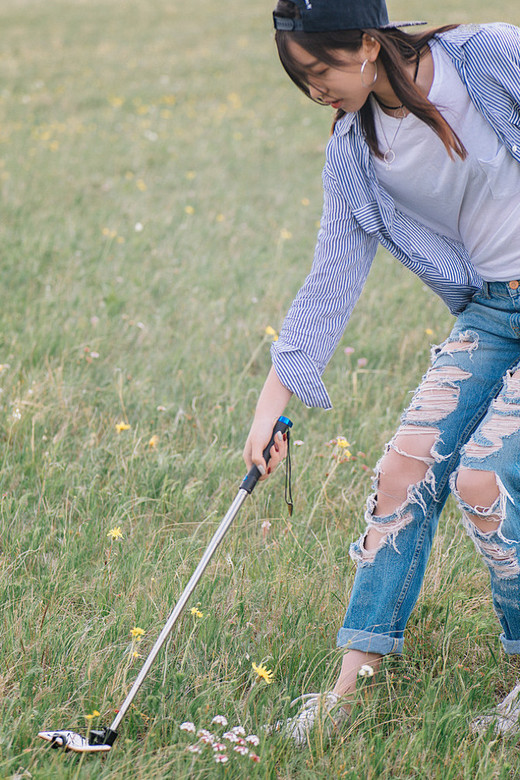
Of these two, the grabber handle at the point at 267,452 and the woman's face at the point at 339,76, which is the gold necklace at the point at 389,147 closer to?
the woman's face at the point at 339,76

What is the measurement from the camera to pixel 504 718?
7.39 ft

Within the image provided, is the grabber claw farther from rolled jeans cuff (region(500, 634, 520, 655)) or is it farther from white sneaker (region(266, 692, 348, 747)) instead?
rolled jeans cuff (region(500, 634, 520, 655))

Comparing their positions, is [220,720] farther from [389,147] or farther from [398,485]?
[389,147]

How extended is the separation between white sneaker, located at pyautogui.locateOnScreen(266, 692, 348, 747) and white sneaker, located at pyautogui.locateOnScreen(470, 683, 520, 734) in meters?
0.35

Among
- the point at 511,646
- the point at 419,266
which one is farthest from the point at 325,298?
the point at 511,646

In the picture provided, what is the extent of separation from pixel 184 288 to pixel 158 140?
4878mm

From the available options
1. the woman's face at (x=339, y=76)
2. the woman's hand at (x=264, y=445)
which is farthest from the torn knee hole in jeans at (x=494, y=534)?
the woman's face at (x=339, y=76)

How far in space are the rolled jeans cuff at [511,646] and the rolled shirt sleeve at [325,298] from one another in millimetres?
793

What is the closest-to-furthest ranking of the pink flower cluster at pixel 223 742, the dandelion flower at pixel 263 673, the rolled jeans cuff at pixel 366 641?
the pink flower cluster at pixel 223 742 < the dandelion flower at pixel 263 673 < the rolled jeans cuff at pixel 366 641

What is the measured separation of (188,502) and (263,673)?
3.47ft

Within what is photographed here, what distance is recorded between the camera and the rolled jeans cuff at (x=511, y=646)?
92.0 inches

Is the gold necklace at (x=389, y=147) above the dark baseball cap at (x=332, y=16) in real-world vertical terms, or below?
below

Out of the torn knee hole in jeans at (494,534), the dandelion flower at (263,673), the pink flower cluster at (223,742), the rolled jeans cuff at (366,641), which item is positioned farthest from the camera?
the rolled jeans cuff at (366,641)

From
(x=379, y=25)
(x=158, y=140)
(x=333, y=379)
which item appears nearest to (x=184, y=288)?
(x=333, y=379)
